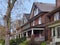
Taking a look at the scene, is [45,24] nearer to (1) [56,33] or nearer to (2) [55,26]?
(1) [56,33]

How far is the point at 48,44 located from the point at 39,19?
14341 mm

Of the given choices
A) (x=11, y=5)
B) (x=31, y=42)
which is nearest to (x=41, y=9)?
(x=31, y=42)

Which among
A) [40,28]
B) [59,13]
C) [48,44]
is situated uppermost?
[59,13]

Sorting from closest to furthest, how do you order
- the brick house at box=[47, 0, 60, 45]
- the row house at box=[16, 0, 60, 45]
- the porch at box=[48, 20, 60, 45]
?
the porch at box=[48, 20, 60, 45] < the brick house at box=[47, 0, 60, 45] < the row house at box=[16, 0, 60, 45]

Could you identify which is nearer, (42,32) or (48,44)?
(48,44)

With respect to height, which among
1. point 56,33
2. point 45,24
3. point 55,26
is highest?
point 45,24

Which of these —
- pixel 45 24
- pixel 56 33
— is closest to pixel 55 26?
pixel 56 33

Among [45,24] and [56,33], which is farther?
Result: [45,24]

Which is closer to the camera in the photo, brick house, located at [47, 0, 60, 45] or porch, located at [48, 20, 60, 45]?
porch, located at [48, 20, 60, 45]

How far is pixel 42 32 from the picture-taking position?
41.0 m

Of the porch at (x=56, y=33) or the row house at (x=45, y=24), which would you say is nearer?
the porch at (x=56, y=33)

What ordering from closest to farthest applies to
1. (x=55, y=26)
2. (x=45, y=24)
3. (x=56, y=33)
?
(x=55, y=26), (x=56, y=33), (x=45, y=24)

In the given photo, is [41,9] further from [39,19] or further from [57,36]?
[57,36]

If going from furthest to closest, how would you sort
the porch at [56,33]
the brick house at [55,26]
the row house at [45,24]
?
1. the row house at [45,24]
2. the brick house at [55,26]
3. the porch at [56,33]
